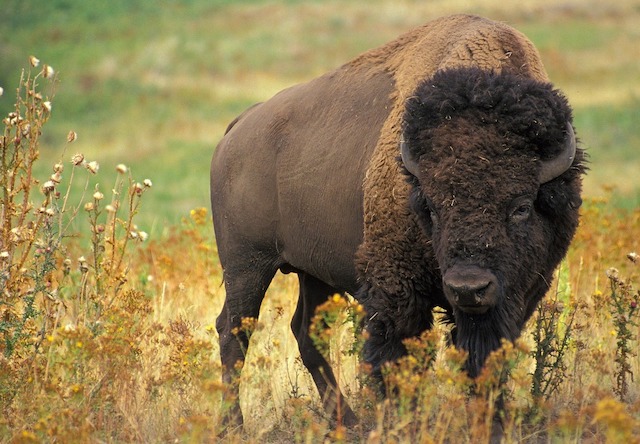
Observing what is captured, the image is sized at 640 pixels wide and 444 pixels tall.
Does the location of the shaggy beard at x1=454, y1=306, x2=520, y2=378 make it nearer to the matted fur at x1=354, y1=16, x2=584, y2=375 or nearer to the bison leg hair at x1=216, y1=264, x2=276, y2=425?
the matted fur at x1=354, y1=16, x2=584, y2=375

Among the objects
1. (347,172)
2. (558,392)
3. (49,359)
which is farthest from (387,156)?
(49,359)

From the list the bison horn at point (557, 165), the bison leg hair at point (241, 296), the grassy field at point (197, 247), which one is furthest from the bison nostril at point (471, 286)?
the bison leg hair at point (241, 296)

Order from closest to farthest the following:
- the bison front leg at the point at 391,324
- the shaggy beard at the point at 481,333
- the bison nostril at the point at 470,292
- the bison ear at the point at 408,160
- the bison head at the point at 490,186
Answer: the bison nostril at the point at 470,292 → the bison head at the point at 490,186 → the shaggy beard at the point at 481,333 → the bison ear at the point at 408,160 → the bison front leg at the point at 391,324

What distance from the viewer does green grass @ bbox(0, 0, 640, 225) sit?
3391cm

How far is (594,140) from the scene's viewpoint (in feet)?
99.3

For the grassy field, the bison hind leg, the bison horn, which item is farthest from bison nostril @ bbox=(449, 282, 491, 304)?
the bison hind leg

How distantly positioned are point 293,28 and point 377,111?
44200 mm

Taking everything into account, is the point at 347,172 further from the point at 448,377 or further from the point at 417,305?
the point at 448,377

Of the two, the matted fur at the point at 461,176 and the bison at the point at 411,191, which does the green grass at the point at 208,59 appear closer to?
the bison at the point at 411,191

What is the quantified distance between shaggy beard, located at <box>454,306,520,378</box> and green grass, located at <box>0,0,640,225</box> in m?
21.3

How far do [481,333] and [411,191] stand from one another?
0.83m

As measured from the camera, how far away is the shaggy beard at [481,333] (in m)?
5.14

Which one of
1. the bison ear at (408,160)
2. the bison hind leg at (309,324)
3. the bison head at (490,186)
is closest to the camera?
the bison head at (490,186)

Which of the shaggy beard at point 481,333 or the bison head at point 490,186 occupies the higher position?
the bison head at point 490,186
